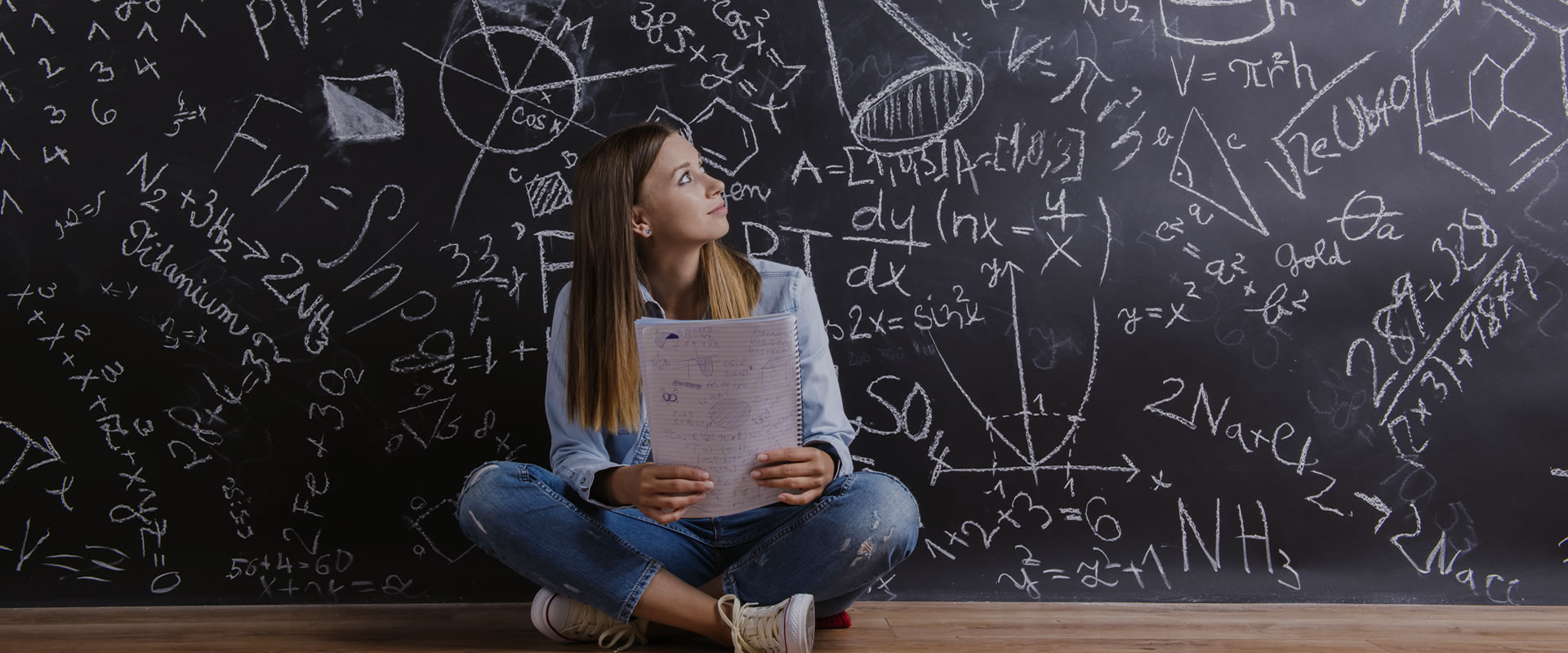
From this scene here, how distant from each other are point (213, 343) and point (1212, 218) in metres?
2.05

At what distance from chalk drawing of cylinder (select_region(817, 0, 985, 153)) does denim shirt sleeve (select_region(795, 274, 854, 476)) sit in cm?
42

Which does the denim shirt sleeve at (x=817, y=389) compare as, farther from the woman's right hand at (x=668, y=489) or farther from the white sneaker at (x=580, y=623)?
the white sneaker at (x=580, y=623)

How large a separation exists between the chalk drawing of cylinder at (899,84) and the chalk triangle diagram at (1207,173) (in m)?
0.42

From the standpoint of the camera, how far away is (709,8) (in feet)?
6.51

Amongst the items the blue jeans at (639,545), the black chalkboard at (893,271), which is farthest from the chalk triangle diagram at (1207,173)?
the blue jeans at (639,545)

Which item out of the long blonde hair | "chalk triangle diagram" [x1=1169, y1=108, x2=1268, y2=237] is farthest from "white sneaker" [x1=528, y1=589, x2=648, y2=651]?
"chalk triangle diagram" [x1=1169, y1=108, x2=1268, y2=237]

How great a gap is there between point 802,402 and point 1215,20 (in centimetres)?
116

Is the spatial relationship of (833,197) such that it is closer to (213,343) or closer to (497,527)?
(497,527)

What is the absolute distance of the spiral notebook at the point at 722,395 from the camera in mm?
1279

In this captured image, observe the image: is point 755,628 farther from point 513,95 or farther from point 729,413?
point 513,95

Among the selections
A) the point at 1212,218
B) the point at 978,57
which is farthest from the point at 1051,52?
the point at 1212,218

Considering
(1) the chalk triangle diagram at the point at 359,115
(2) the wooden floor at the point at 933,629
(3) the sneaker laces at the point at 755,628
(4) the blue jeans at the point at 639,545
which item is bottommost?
(2) the wooden floor at the point at 933,629

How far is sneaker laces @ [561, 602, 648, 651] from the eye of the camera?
157 cm

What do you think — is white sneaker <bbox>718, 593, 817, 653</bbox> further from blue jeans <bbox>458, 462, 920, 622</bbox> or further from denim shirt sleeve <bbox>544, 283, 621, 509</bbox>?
denim shirt sleeve <bbox>544, 283, 621, 509</bbox>
